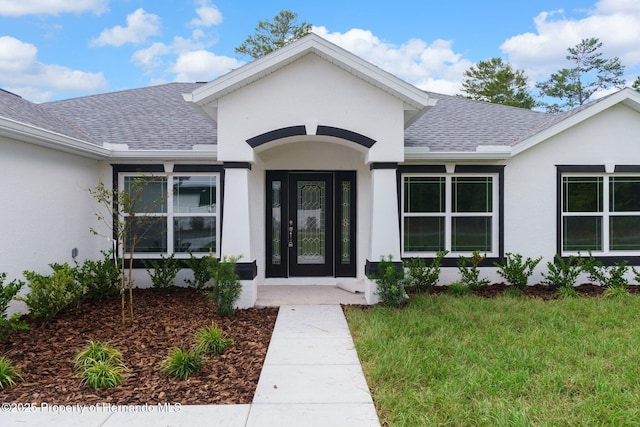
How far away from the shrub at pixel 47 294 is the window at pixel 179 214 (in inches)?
98.8

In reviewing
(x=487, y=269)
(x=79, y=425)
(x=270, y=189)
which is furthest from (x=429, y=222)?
(x=79, y=425)

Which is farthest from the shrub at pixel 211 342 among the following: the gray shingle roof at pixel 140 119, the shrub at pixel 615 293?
the shrub at pixel 615 293

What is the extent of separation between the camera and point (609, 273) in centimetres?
916

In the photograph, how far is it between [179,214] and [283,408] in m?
6.22

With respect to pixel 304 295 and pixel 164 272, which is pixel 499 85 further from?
pixel 164 272

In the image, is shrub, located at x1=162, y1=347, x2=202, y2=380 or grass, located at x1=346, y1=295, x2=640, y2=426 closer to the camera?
grass, located at x1=346, y1=295, x2=640, y2=426

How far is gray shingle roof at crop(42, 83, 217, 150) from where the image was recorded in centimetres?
941

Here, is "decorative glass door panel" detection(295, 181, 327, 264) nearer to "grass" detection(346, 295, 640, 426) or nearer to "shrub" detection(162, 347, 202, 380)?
"grass" detection(346, 295, 640, 426)

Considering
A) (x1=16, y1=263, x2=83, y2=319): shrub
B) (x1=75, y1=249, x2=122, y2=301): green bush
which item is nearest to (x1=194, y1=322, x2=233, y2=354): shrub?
(x1=16, y1=263, x2=83, y2=319): shrub

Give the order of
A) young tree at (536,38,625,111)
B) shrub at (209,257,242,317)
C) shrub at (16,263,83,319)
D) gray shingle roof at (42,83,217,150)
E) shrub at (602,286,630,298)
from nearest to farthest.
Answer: shrub at (16,263,83,319) < shrub at (209,257,242,317) < shrub at (602,286,630,298) < gray shingle roof at (42,83,217,150) < young tree at (536,38,625,111)

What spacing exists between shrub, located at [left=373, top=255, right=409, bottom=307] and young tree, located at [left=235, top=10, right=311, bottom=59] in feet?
76.0

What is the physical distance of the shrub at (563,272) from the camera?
867 cm

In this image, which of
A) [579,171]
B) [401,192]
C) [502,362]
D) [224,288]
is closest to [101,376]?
[224,288]

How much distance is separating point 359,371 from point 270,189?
18.1ft
